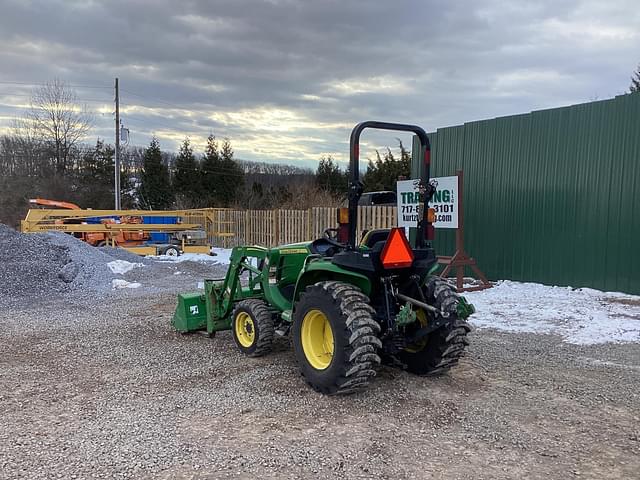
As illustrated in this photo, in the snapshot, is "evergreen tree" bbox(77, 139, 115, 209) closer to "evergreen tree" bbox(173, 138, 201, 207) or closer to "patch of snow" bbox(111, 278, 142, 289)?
"evergreen tree" bbox(173, 138, 201, 207)

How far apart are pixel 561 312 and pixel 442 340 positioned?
4635 mm

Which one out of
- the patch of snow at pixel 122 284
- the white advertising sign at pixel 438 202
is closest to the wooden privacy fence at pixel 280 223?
the white advertising sign at pixel 438 202

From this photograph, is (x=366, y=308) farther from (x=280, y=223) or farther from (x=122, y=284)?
(x=280, y=223)

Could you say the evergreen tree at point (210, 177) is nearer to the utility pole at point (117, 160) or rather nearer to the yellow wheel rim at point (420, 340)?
the utility pole at point (117, 160)

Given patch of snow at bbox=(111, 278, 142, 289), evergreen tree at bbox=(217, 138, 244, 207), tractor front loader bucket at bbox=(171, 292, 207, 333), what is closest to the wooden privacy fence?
patch of snow at bbox=(111, 278, 142, 289)

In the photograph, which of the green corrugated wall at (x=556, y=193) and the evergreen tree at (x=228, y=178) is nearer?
the green corrugated wall at (x=556, y=193)

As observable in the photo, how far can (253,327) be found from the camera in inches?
235

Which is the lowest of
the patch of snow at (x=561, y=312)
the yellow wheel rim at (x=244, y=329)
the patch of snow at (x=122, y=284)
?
the patch of snow at (x=122, y=284)

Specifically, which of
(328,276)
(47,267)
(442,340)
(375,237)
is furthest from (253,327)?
(47,267)

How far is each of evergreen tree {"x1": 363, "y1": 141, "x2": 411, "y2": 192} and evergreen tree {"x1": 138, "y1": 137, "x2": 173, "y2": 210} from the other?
65.8 feet

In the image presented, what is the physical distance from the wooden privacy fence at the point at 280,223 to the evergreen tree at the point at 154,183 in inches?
827

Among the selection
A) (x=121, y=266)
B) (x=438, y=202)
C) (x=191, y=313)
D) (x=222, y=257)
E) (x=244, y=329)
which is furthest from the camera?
(x=222, y=257)

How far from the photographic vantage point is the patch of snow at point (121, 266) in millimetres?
13234

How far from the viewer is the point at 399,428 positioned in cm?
407
